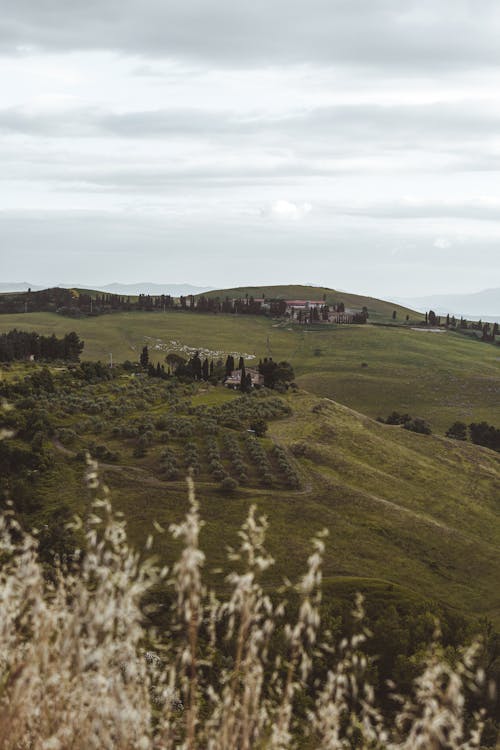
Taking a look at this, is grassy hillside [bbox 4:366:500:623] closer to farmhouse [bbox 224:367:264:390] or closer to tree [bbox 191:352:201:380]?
farmhouse [bbox 224:367:264:390]

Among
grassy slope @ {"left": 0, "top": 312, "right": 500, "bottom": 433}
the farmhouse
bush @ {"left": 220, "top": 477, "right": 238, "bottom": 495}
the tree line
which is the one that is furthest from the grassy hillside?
grassy slope @ {"left": 0, "top": 312, "right": 500, "bottom": 433}

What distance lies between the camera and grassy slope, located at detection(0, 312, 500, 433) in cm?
12181

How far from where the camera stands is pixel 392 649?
2714cm

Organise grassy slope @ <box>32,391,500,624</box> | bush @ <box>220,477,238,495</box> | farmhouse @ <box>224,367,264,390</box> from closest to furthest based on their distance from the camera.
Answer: grassy slope @ <box>32,391,500,624</box> → bush @ <box>220,477,238,495</box> → farmhouse @ <box>224,367,264,390</box>

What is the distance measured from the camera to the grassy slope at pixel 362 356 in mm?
121812

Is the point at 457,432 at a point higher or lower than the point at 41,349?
lower

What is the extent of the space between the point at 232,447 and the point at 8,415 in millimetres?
19277

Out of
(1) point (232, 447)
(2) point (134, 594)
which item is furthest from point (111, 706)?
(1) point (232, 447)

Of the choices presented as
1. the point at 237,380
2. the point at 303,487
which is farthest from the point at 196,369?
the point at 303,487

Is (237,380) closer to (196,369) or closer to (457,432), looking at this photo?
(196,369)

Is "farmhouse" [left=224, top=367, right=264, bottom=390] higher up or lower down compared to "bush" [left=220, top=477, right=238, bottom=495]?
higher up

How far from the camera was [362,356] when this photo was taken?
157 m

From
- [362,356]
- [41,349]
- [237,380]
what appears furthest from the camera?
[362,356]

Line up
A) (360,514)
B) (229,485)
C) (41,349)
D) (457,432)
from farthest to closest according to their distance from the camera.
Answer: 1. (41,349)
2. (457,432)
3. (360,514)
4. (229,485)
